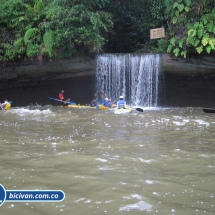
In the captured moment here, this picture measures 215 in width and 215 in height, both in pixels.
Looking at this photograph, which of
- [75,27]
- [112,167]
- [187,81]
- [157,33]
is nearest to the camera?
[112,167]

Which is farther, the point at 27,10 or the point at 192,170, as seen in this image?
the point at 27,10

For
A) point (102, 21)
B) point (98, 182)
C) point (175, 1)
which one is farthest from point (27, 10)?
point (98, 182)

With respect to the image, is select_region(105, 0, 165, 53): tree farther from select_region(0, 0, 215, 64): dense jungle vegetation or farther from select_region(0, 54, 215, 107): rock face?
Result: select_region(0, 54, 215, 107): rock face

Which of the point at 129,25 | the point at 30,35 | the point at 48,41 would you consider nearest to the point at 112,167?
the point at 48,41

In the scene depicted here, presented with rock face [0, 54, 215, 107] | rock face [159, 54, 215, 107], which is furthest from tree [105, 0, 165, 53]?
rock face [0, 54, 215, 107]

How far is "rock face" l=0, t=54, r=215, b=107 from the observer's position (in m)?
15.9

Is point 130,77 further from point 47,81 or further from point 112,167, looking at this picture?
point 112,167

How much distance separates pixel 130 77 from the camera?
17.0m

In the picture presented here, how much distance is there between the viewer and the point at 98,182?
16.0ft

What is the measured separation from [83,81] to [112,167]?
1326cm

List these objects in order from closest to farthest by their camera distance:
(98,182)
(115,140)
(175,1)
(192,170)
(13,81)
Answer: (98,182)
(192,170)
(115,140)
(175,1)
(13,81)

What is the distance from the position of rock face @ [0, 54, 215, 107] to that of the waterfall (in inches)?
19.8

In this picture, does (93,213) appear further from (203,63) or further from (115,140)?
(203,63)

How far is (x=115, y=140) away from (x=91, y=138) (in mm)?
661
